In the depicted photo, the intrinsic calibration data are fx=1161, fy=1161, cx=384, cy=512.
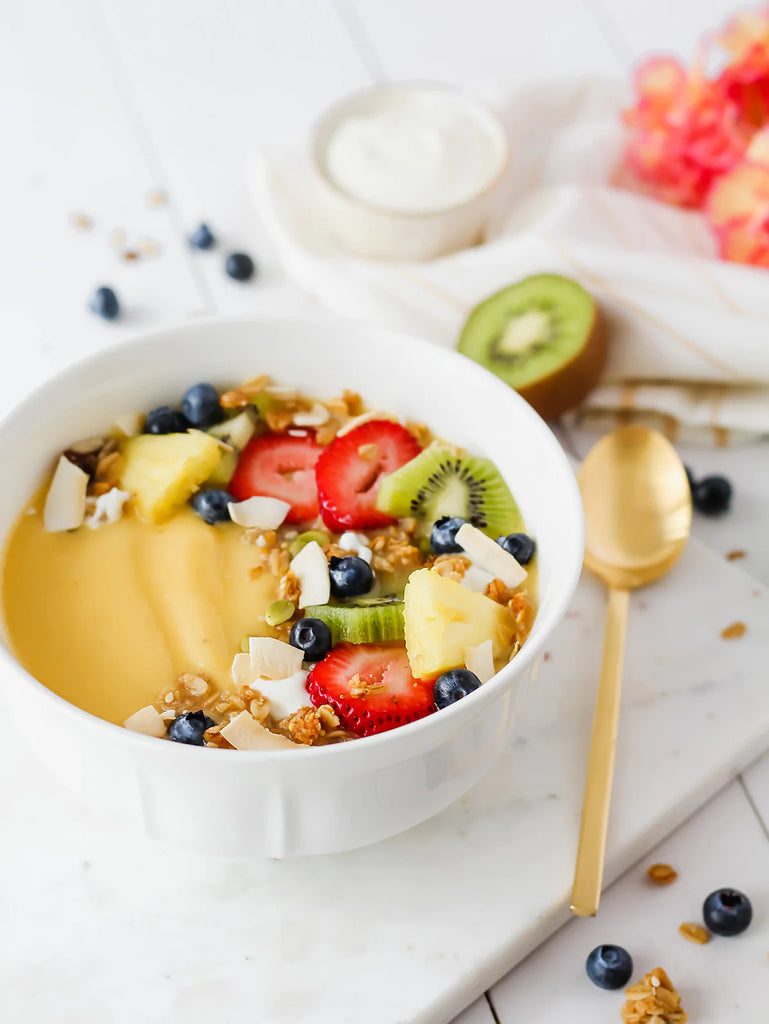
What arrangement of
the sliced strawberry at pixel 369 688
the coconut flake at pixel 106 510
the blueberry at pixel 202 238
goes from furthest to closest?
the blueberry at pixel 202 238 → the coconut flake at pixel 106 510 → the sliced strawberry at pixel 369 688

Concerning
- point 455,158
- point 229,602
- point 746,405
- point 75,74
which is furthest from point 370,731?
point 75,74

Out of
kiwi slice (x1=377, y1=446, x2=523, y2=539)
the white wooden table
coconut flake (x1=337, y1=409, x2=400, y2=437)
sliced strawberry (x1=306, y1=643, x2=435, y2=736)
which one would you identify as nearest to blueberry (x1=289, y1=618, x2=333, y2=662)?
sliced strawberry (x1=306, y1=643, x2=435, y2=736)

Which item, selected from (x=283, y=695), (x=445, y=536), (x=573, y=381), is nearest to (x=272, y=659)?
(x=283, y=695)

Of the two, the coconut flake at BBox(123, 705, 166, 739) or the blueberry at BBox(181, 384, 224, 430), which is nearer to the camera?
the coconut flake at BBox(123, 705, 166, 739)

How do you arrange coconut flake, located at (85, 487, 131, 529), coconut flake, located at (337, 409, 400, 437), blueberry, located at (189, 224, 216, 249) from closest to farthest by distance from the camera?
coconut flake, located at (85, 487, 131, 529) → coconut flake, located at (337, 409, 400, 437) → blueberry, located at (189, 224, 216, 249)

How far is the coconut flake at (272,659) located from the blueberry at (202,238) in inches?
47.2

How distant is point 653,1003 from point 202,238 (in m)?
1.63

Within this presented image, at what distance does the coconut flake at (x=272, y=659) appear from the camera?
1.36 meters

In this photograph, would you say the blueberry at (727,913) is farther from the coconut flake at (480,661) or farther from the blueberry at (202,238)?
the blueberry at (202,238)

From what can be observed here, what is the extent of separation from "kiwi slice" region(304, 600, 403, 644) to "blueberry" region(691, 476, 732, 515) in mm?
794

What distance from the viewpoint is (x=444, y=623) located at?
132 centimetres

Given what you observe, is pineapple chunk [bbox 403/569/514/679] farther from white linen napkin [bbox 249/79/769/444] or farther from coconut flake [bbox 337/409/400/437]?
white linen napkin [bbox 249/79/769/444]

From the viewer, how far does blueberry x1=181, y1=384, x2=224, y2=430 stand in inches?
63.5

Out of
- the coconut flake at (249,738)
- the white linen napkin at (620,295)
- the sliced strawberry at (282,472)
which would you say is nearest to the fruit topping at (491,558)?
the sliced strawberry at (282,472)
